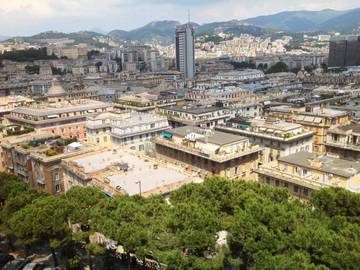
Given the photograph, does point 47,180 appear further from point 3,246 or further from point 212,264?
point 212,264

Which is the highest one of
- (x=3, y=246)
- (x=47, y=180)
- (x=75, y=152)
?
(x=75, y=152)

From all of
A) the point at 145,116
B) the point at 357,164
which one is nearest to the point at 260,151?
the point at 357,164

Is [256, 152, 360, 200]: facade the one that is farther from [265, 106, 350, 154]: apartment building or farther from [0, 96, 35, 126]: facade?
Result: [0, 96, 35, 126]: facade

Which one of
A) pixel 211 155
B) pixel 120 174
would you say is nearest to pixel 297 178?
pixel 211 155

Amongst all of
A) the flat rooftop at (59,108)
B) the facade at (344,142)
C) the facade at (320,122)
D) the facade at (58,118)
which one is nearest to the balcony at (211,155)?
the facade at (344,142)

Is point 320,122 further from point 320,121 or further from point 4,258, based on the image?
point 4,258

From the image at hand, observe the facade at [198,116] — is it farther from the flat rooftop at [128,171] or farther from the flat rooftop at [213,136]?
the flat rooftop at [128,171]
